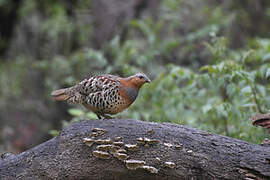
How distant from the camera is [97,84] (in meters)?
3.99

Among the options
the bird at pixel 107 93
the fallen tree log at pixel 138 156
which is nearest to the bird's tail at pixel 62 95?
the bird at pixel 107 93

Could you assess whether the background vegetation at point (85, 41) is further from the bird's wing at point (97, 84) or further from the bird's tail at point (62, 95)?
the bird's wing at point (97, 84)

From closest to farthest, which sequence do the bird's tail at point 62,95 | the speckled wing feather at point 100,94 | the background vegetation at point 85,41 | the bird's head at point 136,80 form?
1. the speckled wing feather at point 100,94
2. the bird's head at point 136,80
3. the bird's tail at point 62,95
4. the background vegetation at point 85,41

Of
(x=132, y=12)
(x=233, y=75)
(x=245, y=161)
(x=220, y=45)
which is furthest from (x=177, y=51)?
(x=245, y=161)

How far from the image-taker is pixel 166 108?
5.96m

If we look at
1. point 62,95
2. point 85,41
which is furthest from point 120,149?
point 85,41

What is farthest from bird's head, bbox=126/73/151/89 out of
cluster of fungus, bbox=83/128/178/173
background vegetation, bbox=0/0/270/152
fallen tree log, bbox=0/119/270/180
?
background vegetation, bbox=0/0/270/152

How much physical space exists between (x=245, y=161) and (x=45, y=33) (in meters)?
8.53

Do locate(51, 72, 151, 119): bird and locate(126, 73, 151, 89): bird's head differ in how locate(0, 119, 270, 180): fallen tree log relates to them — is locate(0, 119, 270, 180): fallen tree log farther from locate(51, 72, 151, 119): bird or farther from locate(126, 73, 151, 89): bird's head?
locate(126, 73, 151, 89): bird's head

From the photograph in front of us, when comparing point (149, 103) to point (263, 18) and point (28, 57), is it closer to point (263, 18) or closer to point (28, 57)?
point (28, 57)

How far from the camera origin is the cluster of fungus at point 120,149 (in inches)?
120

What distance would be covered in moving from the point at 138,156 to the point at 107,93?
96 centimetres

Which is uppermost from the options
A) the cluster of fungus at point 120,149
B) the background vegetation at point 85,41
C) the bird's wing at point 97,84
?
the background vegetation at point 85,41

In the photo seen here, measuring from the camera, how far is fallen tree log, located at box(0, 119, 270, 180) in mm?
3090
